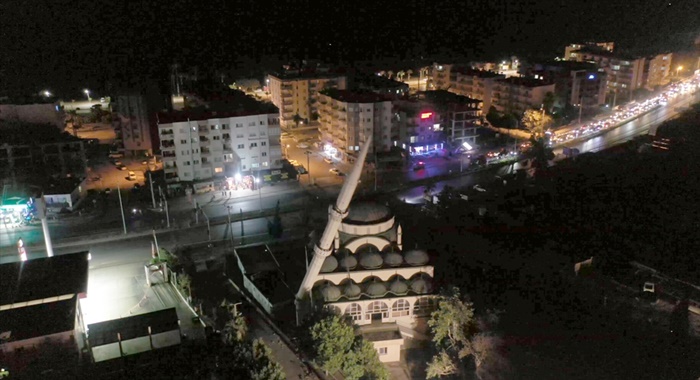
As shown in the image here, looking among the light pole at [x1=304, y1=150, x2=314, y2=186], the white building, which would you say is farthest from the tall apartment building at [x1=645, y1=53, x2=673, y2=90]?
the white building

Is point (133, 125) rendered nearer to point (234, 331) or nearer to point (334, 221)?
point (334, 221)

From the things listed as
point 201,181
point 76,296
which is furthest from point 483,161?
point 76,296

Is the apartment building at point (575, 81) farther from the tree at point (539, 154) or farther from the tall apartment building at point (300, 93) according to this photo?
the tall apartment building at point (300, 93)

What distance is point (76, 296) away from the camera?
881 inches

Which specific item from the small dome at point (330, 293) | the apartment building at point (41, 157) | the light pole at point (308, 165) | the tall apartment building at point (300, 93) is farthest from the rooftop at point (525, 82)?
the apartment building at point (41, 157)

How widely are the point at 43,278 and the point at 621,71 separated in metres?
60.6

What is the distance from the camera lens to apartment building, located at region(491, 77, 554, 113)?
52094 mm

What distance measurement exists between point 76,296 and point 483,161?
29.4m

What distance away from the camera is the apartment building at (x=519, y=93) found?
2051 inches

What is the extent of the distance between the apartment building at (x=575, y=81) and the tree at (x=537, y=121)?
6.32 metres

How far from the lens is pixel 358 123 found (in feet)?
143

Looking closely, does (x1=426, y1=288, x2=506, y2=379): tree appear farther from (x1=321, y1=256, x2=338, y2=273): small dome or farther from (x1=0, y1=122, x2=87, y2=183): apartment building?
(x1=0, y1=122, x2=87, y2=183): apartment building

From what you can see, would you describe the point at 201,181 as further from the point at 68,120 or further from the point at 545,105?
the point at 545,105

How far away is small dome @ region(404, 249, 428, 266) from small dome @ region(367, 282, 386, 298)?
5.69ft
